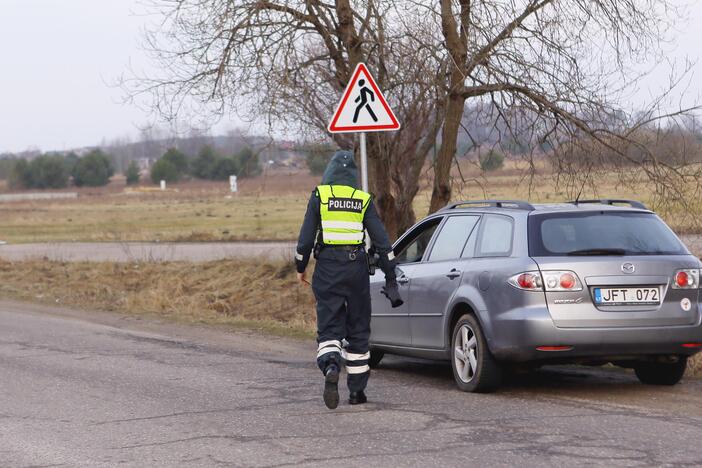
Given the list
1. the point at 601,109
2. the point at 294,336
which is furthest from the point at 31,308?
the point at 601,109

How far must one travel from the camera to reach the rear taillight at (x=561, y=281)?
860 centimetres

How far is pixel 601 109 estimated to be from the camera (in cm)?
1522

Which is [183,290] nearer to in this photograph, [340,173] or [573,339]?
[340,173]

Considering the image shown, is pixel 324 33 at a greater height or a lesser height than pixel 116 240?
greater

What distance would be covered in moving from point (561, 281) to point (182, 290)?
44.5 feet

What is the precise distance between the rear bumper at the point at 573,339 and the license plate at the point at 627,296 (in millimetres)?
203

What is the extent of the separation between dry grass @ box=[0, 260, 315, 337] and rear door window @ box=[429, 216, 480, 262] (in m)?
4.46

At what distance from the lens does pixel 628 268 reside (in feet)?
28.6

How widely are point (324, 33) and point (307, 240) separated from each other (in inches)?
340

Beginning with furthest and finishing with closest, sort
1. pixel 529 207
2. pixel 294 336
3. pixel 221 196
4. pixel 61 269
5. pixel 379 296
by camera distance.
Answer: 1. pixel 221 196
2. pixel 61 269
3. pixel 294 336
4. pixel 379 296
5. pixel 529 207

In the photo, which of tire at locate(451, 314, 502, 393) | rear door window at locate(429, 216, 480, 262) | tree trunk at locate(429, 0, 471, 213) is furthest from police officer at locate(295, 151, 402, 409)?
tree trunk at locate(429, 0, 471, 213)

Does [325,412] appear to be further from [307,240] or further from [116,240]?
[116,240]

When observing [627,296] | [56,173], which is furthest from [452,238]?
[56,173]

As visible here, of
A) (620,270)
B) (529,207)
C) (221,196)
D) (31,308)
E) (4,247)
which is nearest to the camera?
(620,270)
